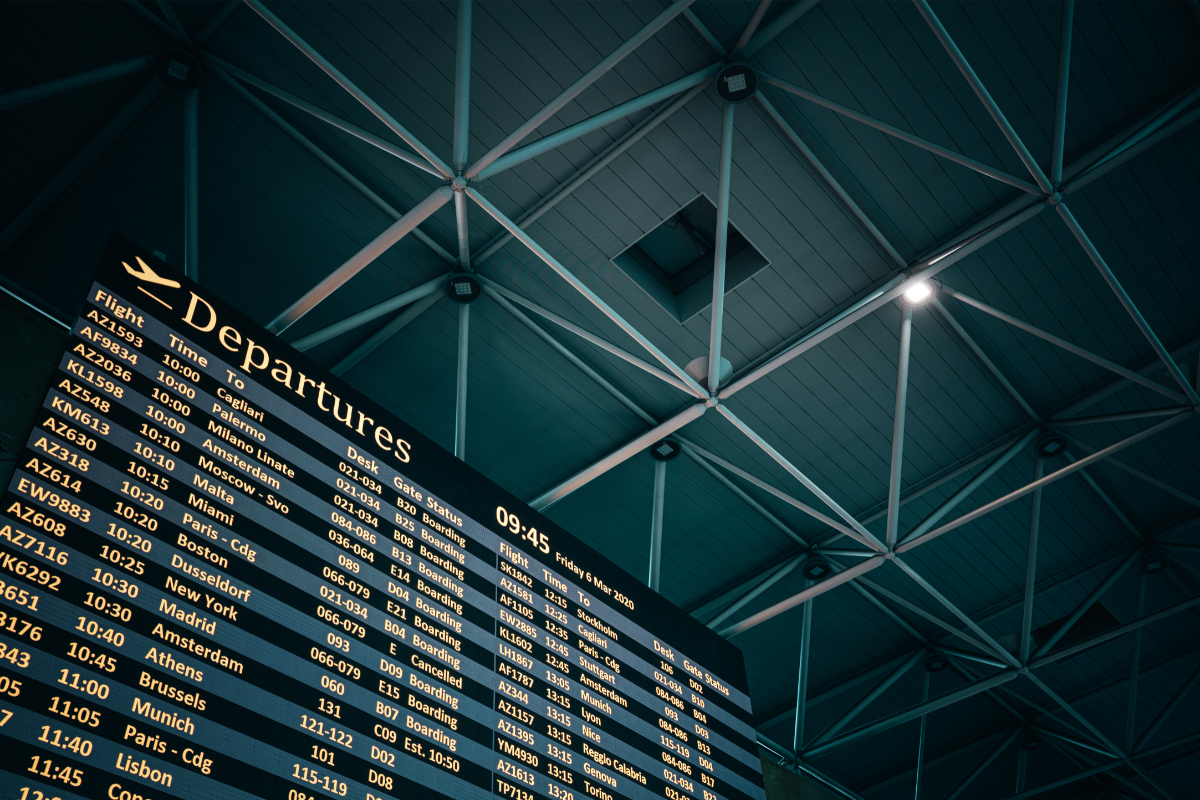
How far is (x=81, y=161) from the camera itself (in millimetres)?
8281

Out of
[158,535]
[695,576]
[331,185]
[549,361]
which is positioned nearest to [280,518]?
[158,535]

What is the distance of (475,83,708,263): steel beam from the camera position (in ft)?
28.5

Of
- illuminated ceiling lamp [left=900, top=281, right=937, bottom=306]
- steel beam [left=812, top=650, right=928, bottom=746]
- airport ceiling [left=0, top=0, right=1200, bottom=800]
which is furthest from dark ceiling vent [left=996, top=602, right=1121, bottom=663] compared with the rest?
illuminated ceiling lamp [left=900, top=281, right=937, bottom=306]

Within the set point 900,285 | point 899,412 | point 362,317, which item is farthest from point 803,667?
point 362,317

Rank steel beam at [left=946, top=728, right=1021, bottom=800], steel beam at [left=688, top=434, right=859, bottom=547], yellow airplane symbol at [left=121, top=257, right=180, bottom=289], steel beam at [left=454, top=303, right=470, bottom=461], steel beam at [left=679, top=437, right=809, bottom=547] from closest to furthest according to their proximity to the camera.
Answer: yellow airplane symbol at [left=121, top=257, right=180, bottom=289] → steel beam at [left=454, top=303, right=470, bottom=461] → steel beam at [left=688, top=434, right=859, bottom=547] → steel beam at [left=679, top=437, right=809, bottom=547] → steel beam at [left=946, top=728, right=1021, bottom=800]

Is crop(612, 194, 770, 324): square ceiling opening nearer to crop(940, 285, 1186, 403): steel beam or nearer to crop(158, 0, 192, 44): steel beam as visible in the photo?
crop(940, 285, 1186, 403): steel beam

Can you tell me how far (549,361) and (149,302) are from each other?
196 inches

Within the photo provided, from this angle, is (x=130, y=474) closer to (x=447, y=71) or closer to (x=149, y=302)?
(x=149, y=302)

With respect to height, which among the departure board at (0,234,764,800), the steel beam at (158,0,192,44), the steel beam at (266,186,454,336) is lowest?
the departure board at (0,234,764,800)

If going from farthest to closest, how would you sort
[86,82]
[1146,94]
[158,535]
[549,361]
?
[549,361] → [1146,94] → [86,82] → [158,535]

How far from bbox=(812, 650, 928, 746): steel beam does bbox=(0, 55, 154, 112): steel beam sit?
12610mm

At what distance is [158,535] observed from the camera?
518 cm

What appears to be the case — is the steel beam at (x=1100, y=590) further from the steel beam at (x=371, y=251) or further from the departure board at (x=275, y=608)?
the steel beam at (x=371, y=251)

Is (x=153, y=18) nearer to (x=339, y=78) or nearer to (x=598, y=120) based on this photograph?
(x=339, y=78)
